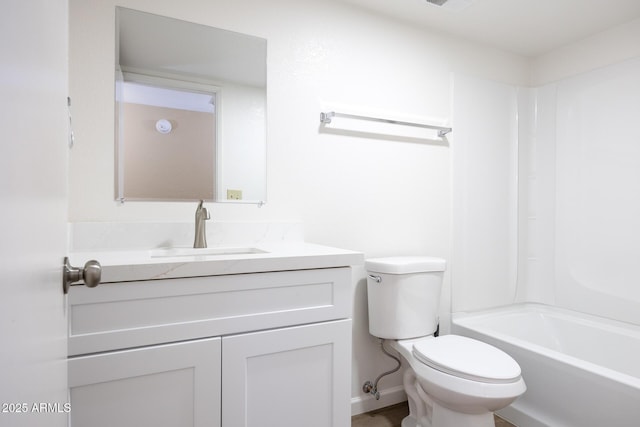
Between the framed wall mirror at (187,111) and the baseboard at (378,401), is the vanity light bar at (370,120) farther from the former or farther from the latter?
the baseboard at (378,401)

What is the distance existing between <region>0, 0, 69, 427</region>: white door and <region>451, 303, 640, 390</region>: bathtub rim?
6.36 ft

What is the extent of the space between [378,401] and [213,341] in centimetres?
130

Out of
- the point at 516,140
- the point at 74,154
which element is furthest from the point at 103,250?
the point at 516,140

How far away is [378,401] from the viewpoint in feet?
6.63

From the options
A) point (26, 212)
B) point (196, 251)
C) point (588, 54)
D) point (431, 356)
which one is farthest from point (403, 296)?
point (588, 54)

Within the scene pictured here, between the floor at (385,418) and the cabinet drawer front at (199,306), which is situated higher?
the cabinet drawer front at (199,306)

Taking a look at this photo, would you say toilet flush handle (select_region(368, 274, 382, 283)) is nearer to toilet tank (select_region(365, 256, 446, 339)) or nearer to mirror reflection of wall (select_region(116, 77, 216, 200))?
toilet tank (select_region(365, 256, 446, 339))

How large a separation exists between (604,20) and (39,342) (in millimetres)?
2900

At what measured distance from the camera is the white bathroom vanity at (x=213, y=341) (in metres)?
0.99

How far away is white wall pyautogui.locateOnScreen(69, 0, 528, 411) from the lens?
4.75 feet

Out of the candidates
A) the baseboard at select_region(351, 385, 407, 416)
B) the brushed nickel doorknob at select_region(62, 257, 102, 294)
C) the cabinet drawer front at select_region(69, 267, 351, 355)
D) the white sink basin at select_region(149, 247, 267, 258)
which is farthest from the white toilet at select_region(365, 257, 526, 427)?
the brushed nickel doorknob at select_region(62, 257, 102, 294)

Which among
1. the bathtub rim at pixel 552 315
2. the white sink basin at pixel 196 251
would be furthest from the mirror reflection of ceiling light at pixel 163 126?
the bathtub rim at pixel 552 315

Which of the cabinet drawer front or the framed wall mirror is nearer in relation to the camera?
the cabinet drawer front

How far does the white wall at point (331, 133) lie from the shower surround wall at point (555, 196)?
0.68 ft
